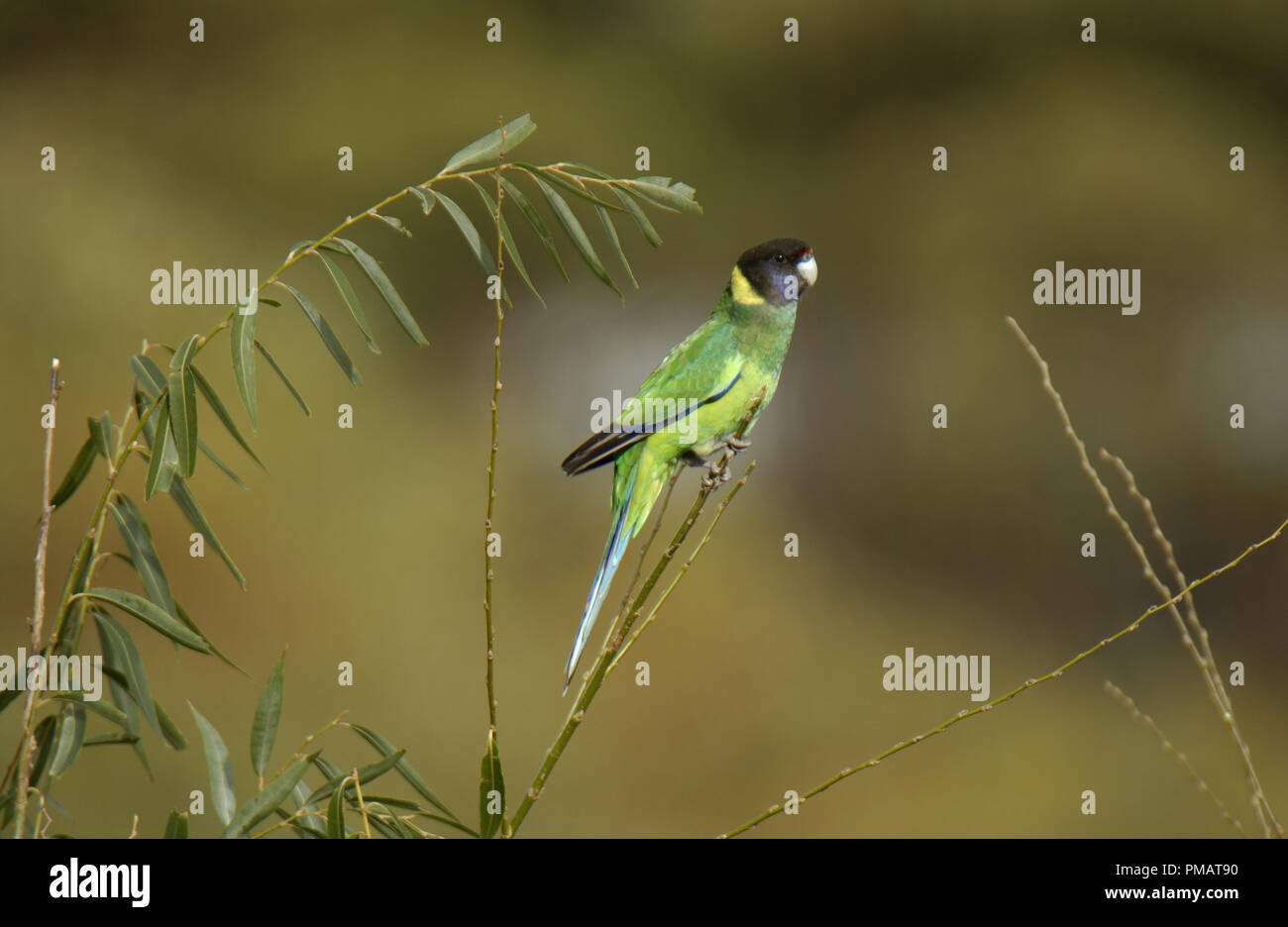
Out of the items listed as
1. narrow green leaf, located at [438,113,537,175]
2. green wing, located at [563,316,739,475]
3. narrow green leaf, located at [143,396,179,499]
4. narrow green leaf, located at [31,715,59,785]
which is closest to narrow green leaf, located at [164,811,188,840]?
narrow green leaf, located at [31,715,59,785]

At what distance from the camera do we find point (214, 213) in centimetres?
482

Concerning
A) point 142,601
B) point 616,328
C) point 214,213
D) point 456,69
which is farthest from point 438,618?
point 142,601

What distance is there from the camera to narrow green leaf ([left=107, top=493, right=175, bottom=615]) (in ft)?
4.46

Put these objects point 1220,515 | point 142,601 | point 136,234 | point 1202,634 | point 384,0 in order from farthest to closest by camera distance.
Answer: point 1220,515 < point 384,0 < point 136,234 < point 142,601 < point 1202,634

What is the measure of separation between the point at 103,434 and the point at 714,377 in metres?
1.17

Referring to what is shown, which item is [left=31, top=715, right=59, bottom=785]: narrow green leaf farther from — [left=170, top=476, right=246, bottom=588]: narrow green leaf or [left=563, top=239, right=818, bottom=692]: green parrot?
[left=563, top=239, right=818, bottom=692]: green parrot

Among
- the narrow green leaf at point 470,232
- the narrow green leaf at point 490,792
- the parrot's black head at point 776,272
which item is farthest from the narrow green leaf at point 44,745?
the parrot's black head at point 776,272

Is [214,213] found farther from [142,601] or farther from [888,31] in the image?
[142,601]

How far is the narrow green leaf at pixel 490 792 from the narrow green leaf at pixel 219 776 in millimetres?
347

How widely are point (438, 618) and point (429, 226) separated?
1.79 metres

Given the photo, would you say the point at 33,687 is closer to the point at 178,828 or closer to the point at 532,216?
the point at 178,828

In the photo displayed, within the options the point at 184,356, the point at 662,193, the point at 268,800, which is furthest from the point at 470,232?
the point at 268,800

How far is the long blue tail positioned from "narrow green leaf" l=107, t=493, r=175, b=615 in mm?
529

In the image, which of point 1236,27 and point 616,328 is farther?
point 1236,27
